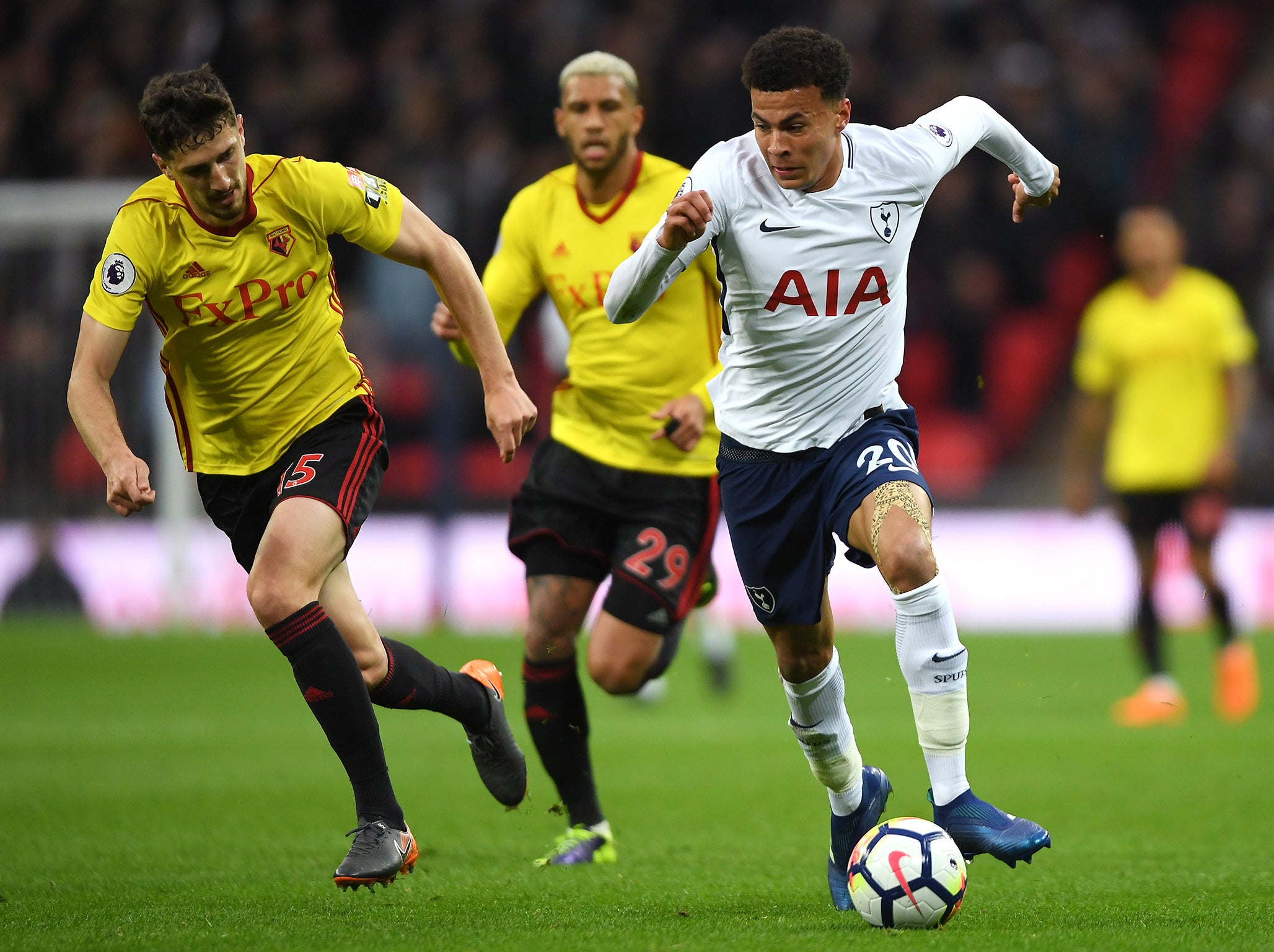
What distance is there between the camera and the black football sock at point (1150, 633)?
9.42m

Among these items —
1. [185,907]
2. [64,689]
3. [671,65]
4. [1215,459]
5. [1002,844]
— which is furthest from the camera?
[671,65]

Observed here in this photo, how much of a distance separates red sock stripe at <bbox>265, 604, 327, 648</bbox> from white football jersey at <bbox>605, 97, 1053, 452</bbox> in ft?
3.86

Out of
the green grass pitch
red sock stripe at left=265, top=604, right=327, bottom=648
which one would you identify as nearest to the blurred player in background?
the green grass pitch

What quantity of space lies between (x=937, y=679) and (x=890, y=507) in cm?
46

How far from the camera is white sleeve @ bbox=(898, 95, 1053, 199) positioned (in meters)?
4.81

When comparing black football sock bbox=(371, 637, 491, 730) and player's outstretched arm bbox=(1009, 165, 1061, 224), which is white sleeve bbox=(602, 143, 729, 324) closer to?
player's outstretched arm bbox=(1009, 165, 1061, 224)

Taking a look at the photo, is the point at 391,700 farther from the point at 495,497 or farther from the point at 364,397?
the point at 495,497

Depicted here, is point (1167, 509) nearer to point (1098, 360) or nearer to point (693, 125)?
point (1098, 360)

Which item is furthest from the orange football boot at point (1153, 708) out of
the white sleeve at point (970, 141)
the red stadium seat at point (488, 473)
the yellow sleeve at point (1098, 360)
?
the red stadium seat at point (488, 473)

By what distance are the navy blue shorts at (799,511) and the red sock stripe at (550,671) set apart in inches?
49.4

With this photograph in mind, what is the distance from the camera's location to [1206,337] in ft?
32.6

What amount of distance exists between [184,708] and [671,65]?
28.5 ft

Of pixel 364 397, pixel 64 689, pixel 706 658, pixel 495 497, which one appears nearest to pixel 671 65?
pixel 495 497

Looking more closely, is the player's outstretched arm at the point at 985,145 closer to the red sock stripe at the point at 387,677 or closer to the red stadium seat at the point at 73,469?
the red sock stripe at the point at 387,677
